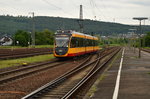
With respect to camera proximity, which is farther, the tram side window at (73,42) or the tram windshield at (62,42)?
the tram side window at (73,42)

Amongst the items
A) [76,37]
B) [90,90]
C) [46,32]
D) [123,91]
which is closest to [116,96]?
[123,91]

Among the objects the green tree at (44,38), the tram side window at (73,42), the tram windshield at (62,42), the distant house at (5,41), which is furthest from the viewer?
the distant house at (5,41)

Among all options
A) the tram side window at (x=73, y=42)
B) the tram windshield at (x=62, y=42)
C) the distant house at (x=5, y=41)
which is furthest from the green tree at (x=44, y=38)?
the tram windshield at (x=62, y=42)

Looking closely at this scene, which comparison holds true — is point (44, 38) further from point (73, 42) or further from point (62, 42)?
point (62, 42)

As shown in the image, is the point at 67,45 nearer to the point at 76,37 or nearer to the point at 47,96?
the point at 76,37

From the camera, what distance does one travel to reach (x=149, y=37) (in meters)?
142

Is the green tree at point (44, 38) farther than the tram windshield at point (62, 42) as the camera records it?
Yes

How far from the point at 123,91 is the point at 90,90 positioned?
1.55m

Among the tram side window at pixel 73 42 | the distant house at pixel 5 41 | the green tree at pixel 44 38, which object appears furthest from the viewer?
the distant house at pixel 5 41

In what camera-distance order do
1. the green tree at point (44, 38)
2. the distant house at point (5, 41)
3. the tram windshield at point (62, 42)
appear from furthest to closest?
the distant house at point (5, 41), the green tree at point (44, 38), the tram windshield at point (62, 42)

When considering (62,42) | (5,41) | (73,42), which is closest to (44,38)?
(5,41)

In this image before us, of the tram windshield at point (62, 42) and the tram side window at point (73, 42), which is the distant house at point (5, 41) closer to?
the tram side window at point (73, 42)

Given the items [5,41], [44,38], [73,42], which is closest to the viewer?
[73,42]

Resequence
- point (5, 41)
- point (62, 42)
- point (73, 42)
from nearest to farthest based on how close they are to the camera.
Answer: point (62, 42) → point (73, 42) → point (5, 41)
